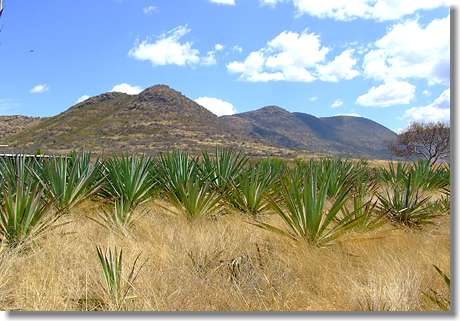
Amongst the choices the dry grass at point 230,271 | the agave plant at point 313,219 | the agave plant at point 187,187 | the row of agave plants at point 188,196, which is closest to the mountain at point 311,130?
the agave plant at point 187,187

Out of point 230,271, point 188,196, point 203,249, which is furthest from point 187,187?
point 230,271

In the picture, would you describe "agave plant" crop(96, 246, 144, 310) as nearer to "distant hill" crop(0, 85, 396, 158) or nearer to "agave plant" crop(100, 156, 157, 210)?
"agave plant" crop(100, 156, 157, 210)

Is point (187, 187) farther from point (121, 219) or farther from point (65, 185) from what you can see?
point (65, 185)

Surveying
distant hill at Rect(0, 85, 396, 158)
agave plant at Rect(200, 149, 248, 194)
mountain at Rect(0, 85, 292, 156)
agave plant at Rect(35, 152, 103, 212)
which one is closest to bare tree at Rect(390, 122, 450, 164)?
distant hill at Rect(0, 85, 396, 158)

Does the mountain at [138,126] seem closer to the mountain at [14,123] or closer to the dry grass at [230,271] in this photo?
the mountain at [14,123]

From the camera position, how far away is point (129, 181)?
24.8 feet

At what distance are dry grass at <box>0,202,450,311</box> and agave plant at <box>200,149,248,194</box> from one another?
8.06 ft

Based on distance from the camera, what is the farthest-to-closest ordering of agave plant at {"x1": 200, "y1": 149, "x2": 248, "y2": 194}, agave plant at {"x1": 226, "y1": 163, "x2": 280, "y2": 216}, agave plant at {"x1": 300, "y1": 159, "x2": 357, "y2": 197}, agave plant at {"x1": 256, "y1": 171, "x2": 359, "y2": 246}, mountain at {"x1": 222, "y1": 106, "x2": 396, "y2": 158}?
mountain at {"x1": 222, "y1": 106, "x2": 396, "y2": 158} → agave plant at {"x1": 200, "y1": 149, "x2": 248, "y2": 194} → agave plant at {"x1": 300, "y1": 159, "x2": 357, "y2": 197} → agave plant at {"x1": 226, "y1": 163, "x2": 280, "y2": 216} → agave plant at {"x1": 256, "y1": 171, "x2": 359, "y2": 246}

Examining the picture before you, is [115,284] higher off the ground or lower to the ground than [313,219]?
lower

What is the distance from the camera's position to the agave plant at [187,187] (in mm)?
7113

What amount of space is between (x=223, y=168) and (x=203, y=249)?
4106 mm

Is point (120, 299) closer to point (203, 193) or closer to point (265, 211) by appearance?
point (203, 193)

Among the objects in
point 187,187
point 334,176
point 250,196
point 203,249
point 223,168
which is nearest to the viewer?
Result: point 203,249

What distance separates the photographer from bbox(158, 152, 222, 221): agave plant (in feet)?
23.3
